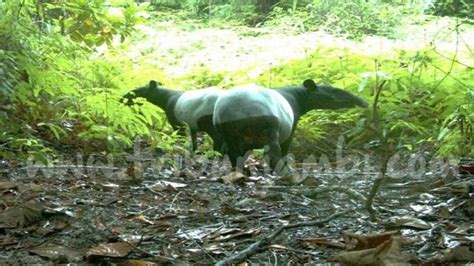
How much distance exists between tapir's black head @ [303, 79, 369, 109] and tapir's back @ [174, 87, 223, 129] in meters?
0.82

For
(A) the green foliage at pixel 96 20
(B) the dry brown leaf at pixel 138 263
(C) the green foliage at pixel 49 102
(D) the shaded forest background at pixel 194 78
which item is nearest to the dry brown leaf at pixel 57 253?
(B) the dry brown leaf at pixel 138 263

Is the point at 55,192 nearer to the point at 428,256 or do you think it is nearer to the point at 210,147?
the point at 428,256

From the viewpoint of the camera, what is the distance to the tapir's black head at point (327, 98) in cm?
525

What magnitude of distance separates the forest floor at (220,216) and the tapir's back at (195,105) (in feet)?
3.63

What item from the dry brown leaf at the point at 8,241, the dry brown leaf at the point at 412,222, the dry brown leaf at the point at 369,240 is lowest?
the dry brown leaf at the point at 8,241

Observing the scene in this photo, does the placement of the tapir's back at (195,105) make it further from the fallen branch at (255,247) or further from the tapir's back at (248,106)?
the fallen branch at (255,247)

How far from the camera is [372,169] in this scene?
4227mm

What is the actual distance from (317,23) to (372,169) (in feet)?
23.7

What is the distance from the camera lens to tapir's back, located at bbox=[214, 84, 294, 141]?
12.7ft

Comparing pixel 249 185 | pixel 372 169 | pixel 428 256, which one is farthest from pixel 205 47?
pixel 428 256

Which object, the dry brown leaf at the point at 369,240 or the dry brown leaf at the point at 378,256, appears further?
the dry brown leaf at the point at 369,240

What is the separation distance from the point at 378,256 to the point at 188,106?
12.7 ft

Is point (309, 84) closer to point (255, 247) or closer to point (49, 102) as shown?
point (49, 102)

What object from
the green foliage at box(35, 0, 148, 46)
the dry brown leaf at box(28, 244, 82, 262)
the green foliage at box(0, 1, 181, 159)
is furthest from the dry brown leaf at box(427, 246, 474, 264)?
the green foliage at box(35, 0, 148, 46)
